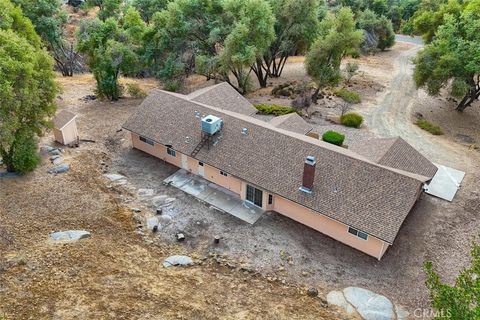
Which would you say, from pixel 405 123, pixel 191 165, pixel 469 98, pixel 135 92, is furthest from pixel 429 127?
pixel 135 92

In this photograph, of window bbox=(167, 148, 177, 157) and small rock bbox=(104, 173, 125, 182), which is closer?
small rock bbox=(104, 173, 125, 182)

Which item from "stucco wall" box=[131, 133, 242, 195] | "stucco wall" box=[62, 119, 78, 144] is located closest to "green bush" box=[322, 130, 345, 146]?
"stucco wall" box=[131, 133, 242, 195]

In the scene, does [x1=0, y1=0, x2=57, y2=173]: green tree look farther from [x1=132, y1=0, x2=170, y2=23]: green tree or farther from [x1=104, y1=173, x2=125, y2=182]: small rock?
[x1=132, y1=0, x2=170, y2=23]: green tree

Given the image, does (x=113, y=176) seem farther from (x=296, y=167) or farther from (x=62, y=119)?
(x=296, y=167)

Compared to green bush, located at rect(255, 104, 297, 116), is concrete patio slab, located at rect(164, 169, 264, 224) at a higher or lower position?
lower

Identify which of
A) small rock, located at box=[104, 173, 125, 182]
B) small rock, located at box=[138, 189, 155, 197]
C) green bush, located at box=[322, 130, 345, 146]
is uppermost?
green bush, located at box=[322, 130, 345, 146]

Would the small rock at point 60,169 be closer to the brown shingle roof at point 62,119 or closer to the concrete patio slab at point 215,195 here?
the brown shingle roof at point 62,119

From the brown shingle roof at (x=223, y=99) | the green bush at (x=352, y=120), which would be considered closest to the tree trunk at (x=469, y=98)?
the green bush at (x=352, y=120)
